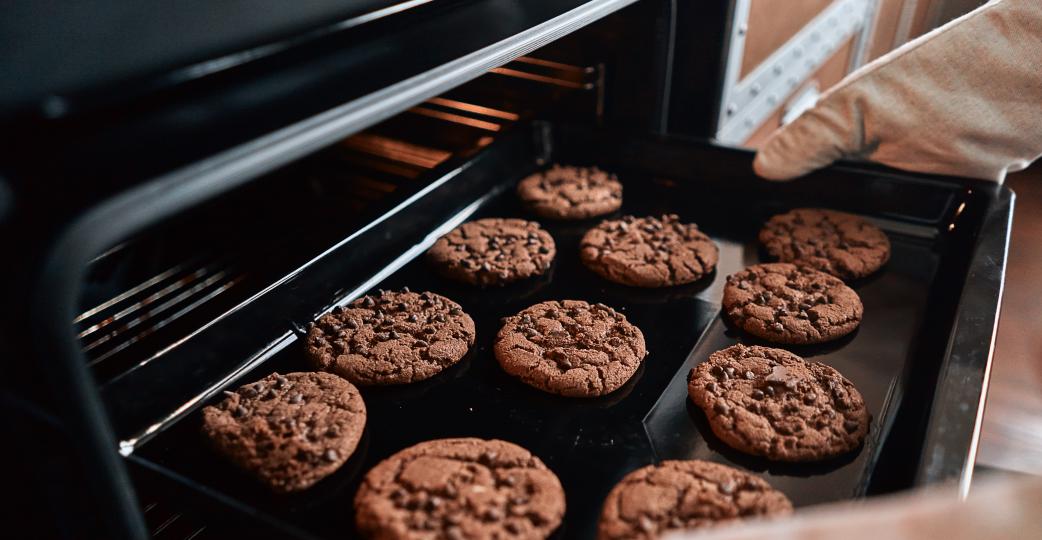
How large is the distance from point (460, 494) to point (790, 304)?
73 centimetres

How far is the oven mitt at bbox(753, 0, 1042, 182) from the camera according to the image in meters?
1.36

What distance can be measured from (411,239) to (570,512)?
742mm

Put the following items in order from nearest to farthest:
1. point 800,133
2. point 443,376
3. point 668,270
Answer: point 443,376 < point 668,270 < point 800,133

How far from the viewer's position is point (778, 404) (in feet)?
3.67

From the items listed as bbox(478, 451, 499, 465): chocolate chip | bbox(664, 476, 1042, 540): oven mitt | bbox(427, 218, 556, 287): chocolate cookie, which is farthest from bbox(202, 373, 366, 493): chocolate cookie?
bbox(664, 476, 1042, 540): oven mitt

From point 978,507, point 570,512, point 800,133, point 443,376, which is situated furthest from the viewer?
point 800,133

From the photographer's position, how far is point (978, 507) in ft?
1.62

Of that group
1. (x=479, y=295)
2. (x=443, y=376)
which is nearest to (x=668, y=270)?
(x=479, y=295)

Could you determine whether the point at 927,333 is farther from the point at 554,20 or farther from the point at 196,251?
the point at 196,251

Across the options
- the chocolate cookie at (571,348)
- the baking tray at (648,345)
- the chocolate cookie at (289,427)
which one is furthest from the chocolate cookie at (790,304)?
the chocolate cookie at (289,427)

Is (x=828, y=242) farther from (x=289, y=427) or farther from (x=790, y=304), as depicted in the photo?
(x=289, y=427)

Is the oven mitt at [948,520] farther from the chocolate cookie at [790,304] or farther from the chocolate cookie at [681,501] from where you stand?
the chocolate cookie at [790,304]

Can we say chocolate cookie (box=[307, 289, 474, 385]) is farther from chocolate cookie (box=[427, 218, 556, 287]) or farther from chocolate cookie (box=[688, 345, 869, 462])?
chocolate cookie (box=[688, 345, 869, 462])

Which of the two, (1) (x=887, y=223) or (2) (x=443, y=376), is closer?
(2) (x=443, y=376)
